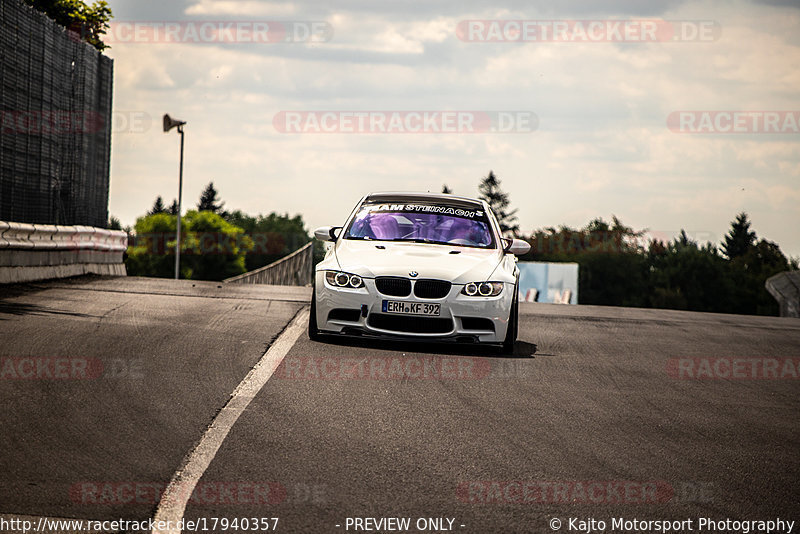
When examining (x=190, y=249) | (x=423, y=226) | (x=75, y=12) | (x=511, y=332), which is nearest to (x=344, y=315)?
(x=511, y=332)

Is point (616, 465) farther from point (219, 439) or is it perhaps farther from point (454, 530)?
point (219, 439)

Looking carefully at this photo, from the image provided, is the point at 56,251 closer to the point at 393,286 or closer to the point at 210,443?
the point at 393,286

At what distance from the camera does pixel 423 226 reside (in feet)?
34.7

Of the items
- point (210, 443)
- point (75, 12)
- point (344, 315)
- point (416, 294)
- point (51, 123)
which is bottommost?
point (210, 443)

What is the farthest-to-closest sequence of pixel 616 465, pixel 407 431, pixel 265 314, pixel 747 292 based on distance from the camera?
pixel 747 292
pixel 265 314
pixel 407 431
pixel 616 465

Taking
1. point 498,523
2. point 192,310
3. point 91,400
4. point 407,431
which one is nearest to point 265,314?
point 192,310

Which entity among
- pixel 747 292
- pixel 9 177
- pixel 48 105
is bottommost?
pixel 747 292

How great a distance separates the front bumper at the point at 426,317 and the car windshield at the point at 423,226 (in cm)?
129

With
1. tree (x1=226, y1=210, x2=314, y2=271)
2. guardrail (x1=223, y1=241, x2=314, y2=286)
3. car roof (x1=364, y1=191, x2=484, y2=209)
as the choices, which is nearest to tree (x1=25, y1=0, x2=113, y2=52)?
guardrail (x1=223, y1=241, x2=314, y2=286)

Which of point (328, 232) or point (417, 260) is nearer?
point (417, 260)

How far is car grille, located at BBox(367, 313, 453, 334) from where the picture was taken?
358 inches

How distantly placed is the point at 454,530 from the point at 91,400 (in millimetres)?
3247

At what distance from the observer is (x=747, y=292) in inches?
4382

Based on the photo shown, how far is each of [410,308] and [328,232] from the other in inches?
81.0
